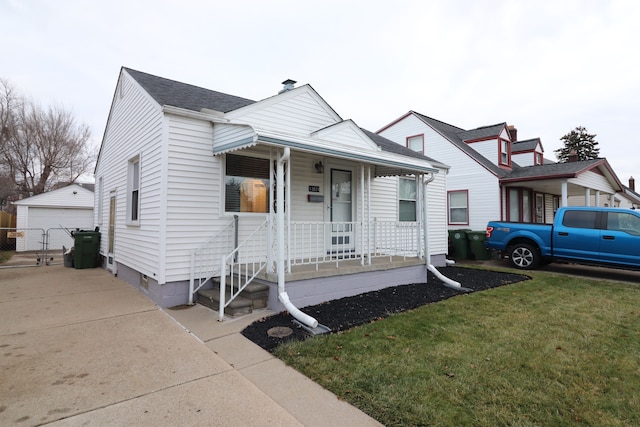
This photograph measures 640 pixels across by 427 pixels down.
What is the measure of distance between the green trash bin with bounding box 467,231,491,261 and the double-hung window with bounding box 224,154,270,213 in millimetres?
8521

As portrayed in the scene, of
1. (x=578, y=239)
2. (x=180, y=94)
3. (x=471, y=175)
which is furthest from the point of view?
(x=471, y=175)

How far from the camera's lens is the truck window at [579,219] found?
26.8 ft

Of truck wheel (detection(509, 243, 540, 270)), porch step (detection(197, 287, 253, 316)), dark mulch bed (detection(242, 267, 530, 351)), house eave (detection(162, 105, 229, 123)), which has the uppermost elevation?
house eave (detection(162, 105, 229, 123))

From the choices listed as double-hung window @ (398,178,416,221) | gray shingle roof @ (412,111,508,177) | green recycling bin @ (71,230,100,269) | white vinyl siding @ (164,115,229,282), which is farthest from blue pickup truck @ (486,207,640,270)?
green recycling bin @ (71,230,100,269)

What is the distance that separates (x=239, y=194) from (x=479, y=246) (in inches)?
364

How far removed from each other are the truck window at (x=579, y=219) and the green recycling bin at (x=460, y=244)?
3.52 metres

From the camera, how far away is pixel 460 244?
11852mm

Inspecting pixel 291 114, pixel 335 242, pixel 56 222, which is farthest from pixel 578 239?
pixel 56 222

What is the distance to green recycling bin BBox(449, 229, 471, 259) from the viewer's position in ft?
38.7

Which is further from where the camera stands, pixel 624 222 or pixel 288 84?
pixel 624 222

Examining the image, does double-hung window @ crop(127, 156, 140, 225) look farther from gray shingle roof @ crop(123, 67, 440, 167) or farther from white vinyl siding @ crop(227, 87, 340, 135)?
white vinyl siding @ crop(227, 87, 340, 135)

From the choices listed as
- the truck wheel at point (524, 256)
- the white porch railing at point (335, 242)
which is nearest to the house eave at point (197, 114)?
the white porch railing at point (335, 242)

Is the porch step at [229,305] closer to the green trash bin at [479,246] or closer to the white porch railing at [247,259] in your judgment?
the white porch railing at [247,259]

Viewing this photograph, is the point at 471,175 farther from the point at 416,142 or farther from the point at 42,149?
the point at 42,149
